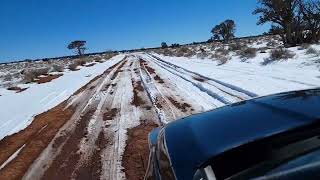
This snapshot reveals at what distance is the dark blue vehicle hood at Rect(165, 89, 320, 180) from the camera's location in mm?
2244

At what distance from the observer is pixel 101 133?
26.3 ft

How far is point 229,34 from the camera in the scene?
87875 millimetres

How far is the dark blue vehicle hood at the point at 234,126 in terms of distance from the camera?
224cm

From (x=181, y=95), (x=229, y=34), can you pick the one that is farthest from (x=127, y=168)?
(x=229, y=34)

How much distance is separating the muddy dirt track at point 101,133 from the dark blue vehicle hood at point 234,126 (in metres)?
2.52

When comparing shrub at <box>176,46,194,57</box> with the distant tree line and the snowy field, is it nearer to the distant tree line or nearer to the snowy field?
the distant tree line

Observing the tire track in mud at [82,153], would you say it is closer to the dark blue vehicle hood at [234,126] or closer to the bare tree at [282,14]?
the dark blue vehicle hood at [234,126]

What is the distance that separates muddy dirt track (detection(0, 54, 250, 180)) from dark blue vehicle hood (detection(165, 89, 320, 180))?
2523mm

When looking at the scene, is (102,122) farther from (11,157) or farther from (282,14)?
(282,14)

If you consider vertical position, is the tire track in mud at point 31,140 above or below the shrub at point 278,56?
above

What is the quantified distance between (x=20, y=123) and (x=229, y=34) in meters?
80.2

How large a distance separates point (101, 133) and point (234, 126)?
5680 mm

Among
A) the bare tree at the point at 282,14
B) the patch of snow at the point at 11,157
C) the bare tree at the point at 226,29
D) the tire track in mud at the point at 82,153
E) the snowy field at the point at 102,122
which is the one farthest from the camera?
the bare tree at the point at 226,29

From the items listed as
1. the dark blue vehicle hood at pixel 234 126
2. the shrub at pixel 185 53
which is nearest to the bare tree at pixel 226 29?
the shrub at pixel 185 53
